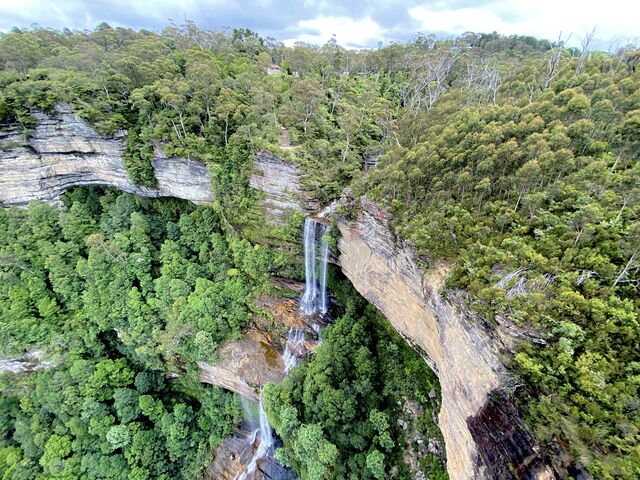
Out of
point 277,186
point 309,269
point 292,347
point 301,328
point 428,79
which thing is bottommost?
point 292,347

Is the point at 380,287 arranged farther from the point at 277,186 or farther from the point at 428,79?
the point at 428,79

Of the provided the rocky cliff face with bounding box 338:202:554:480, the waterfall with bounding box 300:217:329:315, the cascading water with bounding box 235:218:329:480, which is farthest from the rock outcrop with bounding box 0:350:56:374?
the rocky cliff face with bounding box 338:202:554:480

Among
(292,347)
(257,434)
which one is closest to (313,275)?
(292,347)

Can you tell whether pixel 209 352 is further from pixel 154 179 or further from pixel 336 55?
pixel 336 55

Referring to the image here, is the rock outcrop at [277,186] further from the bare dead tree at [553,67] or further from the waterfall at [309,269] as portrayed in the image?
the bare dead tree at [553,67]

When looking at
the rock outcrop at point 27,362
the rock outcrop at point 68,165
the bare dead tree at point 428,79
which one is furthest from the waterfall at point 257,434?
the bare dead tree at point 428,79

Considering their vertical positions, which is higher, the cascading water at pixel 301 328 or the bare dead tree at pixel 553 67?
the bare dead tree at pixel 553 67

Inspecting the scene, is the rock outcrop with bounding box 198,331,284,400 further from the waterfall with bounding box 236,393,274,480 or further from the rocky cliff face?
the rocky cliff face
